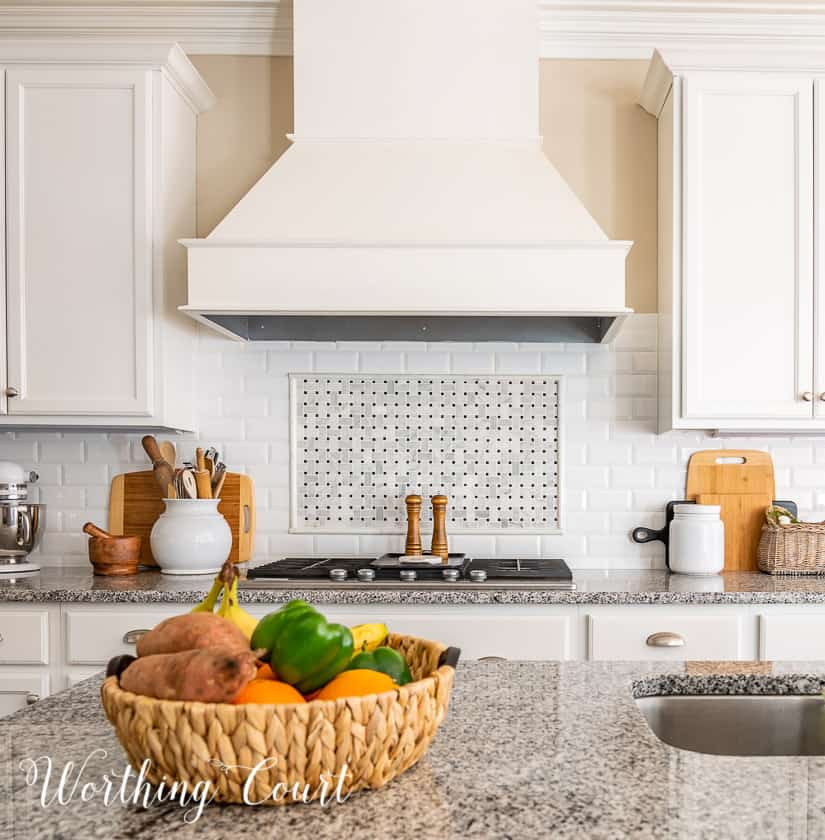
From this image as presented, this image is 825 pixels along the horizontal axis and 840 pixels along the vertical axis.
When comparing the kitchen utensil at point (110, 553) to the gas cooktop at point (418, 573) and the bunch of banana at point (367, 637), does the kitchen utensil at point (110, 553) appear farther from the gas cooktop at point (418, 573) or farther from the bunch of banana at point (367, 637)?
the bunch of banana at point (367, 637)

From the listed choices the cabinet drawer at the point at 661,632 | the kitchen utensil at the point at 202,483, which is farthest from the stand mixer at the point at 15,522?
the cabinet drawer at the point at 661,632

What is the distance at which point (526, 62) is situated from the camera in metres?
2.93

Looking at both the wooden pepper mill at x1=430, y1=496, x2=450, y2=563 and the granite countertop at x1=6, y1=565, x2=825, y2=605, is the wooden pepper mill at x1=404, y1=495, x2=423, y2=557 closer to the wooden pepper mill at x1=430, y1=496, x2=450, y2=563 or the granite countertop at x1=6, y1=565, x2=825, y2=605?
the wooden pepper mill at x1=430, y1=496, x2=450, y2=563

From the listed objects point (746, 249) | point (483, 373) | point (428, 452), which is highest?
point (746, 249)

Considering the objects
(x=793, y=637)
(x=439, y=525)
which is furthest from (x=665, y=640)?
(x=439, y=525)

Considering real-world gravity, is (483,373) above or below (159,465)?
above

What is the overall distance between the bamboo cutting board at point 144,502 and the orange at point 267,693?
235 centimetres

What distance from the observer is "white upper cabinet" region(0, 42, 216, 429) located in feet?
9.41

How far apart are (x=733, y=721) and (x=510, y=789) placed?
23.3 inches

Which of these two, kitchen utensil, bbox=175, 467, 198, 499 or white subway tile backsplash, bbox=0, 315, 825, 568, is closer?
kitchen utensil, bbox=175, 467, 198, 499

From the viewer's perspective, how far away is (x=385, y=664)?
96 centimetres

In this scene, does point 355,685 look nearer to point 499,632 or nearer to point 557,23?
point 499,632

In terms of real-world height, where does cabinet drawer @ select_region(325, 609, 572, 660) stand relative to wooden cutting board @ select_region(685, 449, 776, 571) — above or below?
below

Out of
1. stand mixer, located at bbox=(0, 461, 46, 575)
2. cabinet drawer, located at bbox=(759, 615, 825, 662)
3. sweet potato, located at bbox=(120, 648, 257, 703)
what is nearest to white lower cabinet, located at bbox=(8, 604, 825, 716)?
cabinet drawer, located at bbox=(759, 615, 825, 662)
